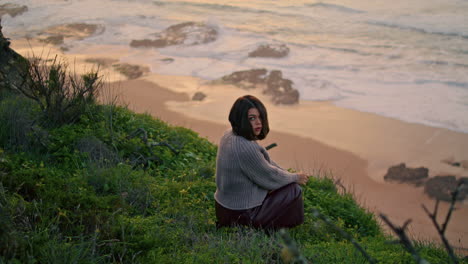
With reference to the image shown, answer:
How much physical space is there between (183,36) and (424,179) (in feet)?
42.7

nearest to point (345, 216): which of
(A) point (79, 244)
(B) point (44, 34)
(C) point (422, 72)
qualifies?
(A) point (79, 244)

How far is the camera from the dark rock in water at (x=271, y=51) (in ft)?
62.5

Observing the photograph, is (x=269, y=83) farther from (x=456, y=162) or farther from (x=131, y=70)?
(x=456, y=162)

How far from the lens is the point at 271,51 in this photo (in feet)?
63.6

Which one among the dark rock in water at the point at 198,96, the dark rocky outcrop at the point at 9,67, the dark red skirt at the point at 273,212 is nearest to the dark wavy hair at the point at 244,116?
the dark red skirt at the point at 273,212

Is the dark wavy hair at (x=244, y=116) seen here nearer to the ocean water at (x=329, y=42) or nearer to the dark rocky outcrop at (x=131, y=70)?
the ocean water at (x=329, y=42)

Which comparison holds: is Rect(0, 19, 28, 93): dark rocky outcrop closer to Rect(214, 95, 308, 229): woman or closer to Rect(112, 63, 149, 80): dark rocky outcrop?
Rect(214, 95, 308, 229): woman

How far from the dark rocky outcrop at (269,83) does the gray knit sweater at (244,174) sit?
28.6 ft

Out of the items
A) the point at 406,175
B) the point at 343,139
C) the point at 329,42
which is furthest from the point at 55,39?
the point at 406,175

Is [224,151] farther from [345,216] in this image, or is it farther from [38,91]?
[38,91]

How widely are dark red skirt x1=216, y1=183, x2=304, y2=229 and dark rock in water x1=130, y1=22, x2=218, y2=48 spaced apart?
15488mm

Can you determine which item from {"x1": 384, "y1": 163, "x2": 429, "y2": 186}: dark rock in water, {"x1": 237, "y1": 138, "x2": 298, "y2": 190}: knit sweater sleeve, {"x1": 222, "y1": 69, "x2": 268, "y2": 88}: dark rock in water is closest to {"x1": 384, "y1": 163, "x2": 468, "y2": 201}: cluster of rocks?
{"x1": 384, "y1": 163, "x2": 429, "y2": 186}: dark rock in water

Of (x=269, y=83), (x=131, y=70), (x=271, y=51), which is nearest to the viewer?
(x=269, y=83)

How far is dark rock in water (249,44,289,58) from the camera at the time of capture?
750 inches
